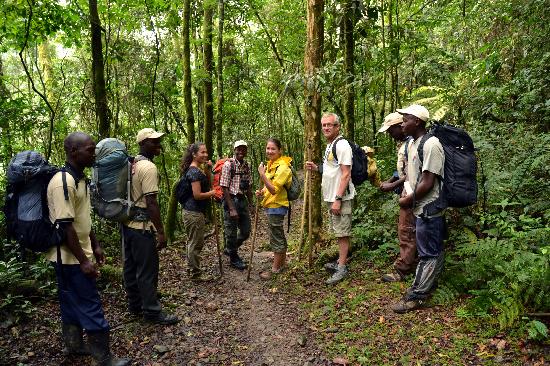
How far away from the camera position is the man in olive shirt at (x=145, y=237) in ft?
17.1

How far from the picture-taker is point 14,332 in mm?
5148

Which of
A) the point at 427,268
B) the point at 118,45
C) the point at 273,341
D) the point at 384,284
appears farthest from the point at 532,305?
the point at 118,45

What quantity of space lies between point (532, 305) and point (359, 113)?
12393 mm

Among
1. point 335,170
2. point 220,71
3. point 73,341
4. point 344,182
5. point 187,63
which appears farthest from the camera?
point 220,71

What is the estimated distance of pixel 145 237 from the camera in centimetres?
535

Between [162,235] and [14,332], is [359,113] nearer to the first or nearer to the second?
[162,235]

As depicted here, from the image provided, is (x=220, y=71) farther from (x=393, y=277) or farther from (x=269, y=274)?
(x=393, y=277)

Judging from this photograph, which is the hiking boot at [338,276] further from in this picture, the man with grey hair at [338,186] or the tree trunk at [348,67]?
the tree trunk at [348,67]

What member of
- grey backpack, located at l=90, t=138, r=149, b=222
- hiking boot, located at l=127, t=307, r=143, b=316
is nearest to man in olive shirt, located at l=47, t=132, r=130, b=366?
grey backpack, located at l=90, t=138, r=149, b=222

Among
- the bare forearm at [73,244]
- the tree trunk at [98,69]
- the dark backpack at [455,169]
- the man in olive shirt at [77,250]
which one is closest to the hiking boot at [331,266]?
the dark backpack at [455,169]

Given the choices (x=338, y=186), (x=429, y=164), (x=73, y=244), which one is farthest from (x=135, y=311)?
(x=429, y=164)

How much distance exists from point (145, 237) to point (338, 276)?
3.15m

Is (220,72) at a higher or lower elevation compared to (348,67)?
higher

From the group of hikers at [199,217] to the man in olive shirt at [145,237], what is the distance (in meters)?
0.01
